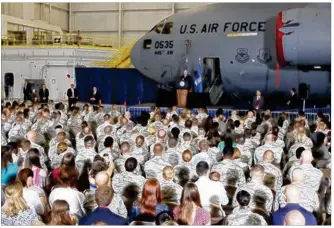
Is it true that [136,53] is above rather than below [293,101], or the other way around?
→ above

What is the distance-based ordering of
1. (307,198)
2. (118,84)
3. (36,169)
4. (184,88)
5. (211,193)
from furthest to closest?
(118,84) → (184,88) → (36,169) → (211,193) → (307,198)

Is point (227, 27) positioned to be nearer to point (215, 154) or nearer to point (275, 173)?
point (215, 154)

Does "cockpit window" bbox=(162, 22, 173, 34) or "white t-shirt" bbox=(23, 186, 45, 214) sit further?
"cockpit window" bbox=(162, 22, 173, 34)

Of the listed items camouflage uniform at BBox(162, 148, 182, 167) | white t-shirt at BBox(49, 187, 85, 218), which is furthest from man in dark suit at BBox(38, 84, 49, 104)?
white t-shirt at BBox(49, 187, 85, 218)

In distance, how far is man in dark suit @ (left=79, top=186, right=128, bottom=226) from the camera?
6359 mm

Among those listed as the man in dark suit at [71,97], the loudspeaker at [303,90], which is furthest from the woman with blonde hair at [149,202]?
the man in dark suit at [71,97]

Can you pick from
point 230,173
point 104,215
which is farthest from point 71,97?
point 104,215

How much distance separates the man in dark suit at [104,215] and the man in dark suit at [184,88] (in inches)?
664

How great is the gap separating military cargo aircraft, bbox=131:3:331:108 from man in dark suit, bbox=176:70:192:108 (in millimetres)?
391

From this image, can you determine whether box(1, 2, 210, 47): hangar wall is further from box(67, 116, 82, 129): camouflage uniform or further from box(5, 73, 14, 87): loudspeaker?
box(67, 116, 82, 129): camouflage uniform

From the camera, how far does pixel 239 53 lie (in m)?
22.4

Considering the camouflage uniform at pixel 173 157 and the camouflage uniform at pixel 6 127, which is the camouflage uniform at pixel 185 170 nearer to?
the camouflage uniform at pixel 173 157

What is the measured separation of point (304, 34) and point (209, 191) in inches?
500

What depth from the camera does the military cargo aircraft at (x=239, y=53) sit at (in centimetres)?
2114
